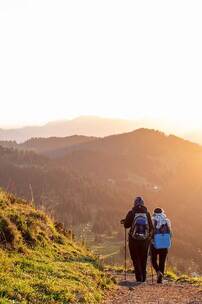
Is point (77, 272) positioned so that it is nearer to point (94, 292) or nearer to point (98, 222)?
point (94, 292)

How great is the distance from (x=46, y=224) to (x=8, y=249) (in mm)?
5037

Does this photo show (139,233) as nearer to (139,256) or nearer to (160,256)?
(139,256)

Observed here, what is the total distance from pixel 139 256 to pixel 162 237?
39.1 inches

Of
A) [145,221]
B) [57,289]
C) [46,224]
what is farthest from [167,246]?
[57,289]

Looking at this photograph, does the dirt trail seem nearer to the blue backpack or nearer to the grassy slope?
the grassy slope

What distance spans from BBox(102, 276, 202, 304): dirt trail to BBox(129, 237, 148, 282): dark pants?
1.15 feet

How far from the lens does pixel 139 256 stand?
17.8m

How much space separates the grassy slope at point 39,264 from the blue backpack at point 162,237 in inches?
86.6

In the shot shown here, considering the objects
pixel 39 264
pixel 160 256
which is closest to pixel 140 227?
pixel 160 256

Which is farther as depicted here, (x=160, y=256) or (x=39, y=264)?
(x=160, y=256)

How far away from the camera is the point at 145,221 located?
56.9 ft

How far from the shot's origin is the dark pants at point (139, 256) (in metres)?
17.6

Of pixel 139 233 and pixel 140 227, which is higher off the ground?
pixel 140 227

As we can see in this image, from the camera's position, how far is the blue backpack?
17808mm
